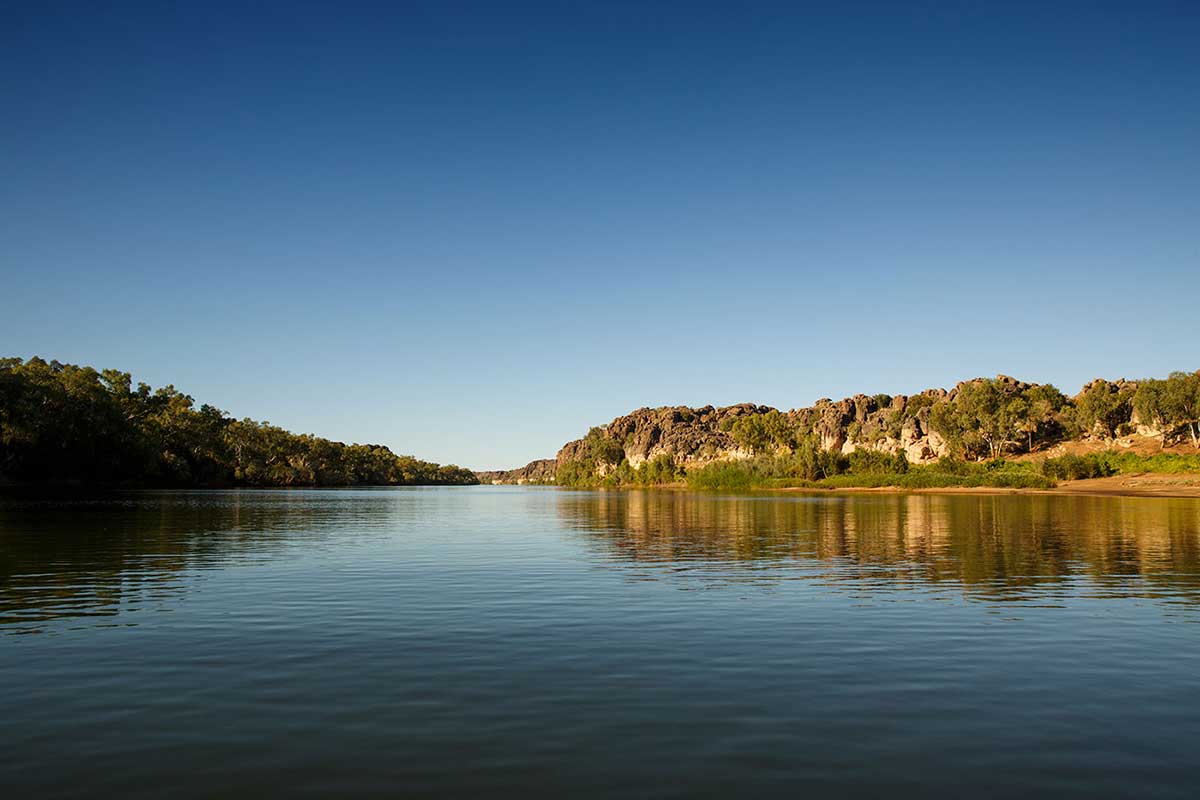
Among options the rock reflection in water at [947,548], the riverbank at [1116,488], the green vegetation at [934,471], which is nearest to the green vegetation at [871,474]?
the green vegetation at [934,471]

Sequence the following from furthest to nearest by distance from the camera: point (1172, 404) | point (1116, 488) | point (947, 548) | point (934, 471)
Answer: point (934, 471) → point (1172, 404) → point (1116, 488) → point (947, 548)

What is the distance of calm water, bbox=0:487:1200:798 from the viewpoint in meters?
10.6

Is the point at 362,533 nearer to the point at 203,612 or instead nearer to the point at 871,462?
the point at 203,612

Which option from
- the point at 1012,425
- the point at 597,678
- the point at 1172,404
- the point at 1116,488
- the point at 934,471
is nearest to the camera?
the point at 597,678

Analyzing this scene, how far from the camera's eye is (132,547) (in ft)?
133

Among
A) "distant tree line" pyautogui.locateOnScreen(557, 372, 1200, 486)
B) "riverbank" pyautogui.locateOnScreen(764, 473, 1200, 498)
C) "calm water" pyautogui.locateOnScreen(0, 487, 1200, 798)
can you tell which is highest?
"distant tree line" pyautogui.locateOnScreen(557, 372, 1200, 486)

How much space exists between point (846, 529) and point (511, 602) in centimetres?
3752

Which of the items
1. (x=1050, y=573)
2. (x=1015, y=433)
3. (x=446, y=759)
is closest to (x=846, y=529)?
(x=1050, y=573)

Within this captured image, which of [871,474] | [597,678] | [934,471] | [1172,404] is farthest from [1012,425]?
[597,678]

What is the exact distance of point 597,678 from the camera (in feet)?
50.8

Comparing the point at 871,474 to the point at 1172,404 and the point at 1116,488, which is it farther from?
the point at 1172,404

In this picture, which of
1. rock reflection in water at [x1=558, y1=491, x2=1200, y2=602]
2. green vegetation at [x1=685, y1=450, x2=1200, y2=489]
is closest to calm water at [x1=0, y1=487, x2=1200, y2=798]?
rock reflection in water at [x1=558, y1=491, x2=1200, y2=602]

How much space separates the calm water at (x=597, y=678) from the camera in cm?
1055

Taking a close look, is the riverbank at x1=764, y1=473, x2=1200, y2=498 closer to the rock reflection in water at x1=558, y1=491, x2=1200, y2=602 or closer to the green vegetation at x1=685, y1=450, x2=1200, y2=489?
the green vegetation at x1=685, y1=450, x2=1200, y2=489
